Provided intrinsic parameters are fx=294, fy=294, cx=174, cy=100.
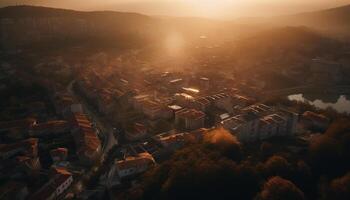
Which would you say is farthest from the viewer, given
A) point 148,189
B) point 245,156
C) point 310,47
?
point 310,47

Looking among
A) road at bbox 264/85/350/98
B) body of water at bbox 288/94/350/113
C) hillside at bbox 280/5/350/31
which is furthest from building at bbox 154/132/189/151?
hillside at bbox 280/5/350/31

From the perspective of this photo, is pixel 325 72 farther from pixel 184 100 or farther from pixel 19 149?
pixel 19 149

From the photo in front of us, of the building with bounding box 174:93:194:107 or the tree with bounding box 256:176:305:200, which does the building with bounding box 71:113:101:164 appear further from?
the tree with bounding box 256:176:305:200

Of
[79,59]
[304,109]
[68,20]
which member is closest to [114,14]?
[68,20]

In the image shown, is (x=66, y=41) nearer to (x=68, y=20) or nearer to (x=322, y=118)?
(x=68, y=20)

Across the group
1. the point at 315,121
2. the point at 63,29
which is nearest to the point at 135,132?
the point at 315,121

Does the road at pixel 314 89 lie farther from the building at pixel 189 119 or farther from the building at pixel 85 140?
the building at pixel 85 140
